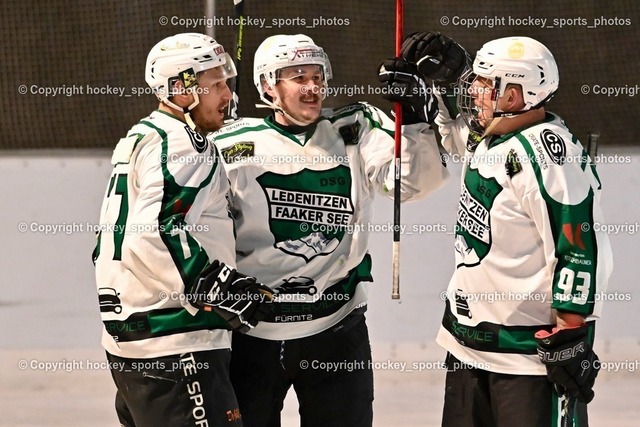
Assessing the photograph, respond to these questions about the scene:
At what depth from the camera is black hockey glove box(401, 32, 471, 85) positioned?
2.79 metres

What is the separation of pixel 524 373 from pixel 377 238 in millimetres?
1795

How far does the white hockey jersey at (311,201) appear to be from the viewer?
2.89 m

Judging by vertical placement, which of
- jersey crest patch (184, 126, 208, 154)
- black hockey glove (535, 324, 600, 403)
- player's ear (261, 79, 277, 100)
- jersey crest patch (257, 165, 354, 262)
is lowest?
black hockey glove (535, 324, 600, 403)

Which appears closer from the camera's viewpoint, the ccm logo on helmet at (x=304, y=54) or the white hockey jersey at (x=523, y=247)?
A: the white hockey jersey at (x=523, y=247)

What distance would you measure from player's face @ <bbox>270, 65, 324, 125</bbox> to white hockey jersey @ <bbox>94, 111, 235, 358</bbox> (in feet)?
1.21

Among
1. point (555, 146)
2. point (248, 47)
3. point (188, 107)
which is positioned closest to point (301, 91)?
point (188, 107)

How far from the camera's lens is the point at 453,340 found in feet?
9.16

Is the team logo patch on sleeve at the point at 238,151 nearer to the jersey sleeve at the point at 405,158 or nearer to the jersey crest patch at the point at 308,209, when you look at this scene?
the jersey crest patch at the point at 308,209

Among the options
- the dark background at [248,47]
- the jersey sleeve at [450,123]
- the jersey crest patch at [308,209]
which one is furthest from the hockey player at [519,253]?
the dark background at [248,47]

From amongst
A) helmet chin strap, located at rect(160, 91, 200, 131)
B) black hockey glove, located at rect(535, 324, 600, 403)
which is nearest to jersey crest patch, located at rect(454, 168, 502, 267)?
black hockey glove, located at rect(535, 324, 600, 403)

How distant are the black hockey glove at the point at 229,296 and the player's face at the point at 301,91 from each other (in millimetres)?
569

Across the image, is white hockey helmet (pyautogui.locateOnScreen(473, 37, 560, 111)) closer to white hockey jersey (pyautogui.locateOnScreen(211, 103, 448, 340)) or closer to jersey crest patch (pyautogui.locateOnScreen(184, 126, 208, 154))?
white hockey jersey (pyautogui.locateOnScreen(211, 103, 448, 340))

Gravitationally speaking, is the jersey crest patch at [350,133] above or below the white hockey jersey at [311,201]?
above

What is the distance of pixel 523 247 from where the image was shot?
8.48ft
